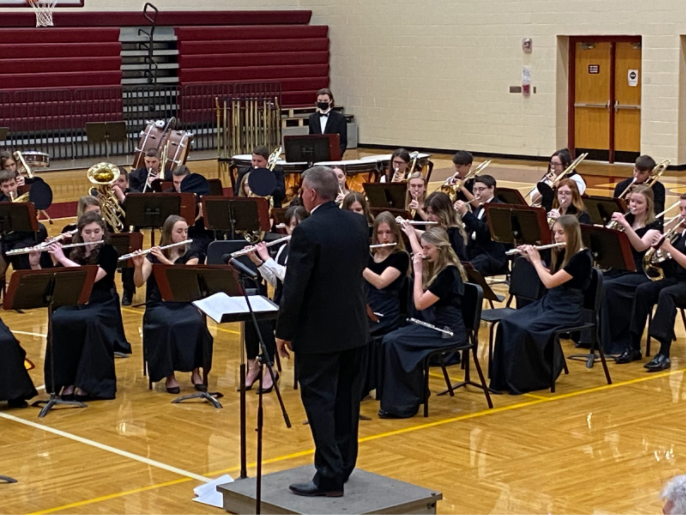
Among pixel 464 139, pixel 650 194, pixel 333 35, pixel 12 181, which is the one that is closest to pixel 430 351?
pixel 650 194

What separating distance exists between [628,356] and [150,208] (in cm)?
441

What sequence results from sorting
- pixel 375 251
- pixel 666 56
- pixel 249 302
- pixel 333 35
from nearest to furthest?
pixel 249 302, pixel 375 251, pixel 666 56, pixel 333 35

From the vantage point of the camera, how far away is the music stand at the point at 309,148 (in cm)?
1455

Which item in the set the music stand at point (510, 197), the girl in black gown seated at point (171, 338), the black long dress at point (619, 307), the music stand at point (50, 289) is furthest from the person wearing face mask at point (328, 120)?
the music stand at point (50, 289)

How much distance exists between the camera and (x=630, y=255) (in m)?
8.73

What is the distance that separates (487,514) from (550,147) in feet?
50.8

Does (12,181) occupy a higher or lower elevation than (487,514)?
higher

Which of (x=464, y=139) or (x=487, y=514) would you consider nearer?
(x=487, y=514)

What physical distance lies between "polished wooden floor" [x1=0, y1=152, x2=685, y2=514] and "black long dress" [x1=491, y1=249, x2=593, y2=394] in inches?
5.8

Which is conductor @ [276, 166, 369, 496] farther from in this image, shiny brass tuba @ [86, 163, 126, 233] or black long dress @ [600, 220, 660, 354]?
shiny brass tuba @ [86, 163, 126, 233]

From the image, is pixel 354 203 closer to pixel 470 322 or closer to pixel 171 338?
pixel 470 322

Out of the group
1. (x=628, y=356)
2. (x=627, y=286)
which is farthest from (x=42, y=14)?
(x=628, y=356)

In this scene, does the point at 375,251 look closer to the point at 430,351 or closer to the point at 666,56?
the point at 430,351

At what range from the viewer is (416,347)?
25.8 ft
